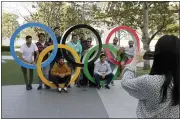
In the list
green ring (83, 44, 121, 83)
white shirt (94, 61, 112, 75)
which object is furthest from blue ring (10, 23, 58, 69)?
white shirt (94, 61, 112, 75)

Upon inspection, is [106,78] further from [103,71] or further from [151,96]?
[151,96]

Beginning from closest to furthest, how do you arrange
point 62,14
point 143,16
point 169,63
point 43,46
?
point 169,63
point 43,46
point 143,16
point 62,14

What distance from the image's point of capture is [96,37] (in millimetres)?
7793

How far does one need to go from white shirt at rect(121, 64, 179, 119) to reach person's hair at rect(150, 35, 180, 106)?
0.02m

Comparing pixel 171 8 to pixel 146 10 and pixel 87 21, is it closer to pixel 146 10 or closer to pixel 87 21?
pixel 146 10

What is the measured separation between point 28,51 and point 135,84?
18.4 feet

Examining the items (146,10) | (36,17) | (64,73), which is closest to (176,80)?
(64,73)

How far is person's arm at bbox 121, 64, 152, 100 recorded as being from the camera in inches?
63.2

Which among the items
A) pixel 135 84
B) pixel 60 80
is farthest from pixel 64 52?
pixel 135 84

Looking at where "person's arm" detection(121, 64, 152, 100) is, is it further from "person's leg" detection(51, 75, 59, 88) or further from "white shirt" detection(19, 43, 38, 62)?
"white shirt" detection(19, 43, 38, 62)

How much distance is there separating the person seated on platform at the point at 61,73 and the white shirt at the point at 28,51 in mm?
623

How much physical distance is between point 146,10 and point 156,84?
1075cm

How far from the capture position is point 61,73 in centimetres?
703

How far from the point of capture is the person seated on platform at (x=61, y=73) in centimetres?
698
